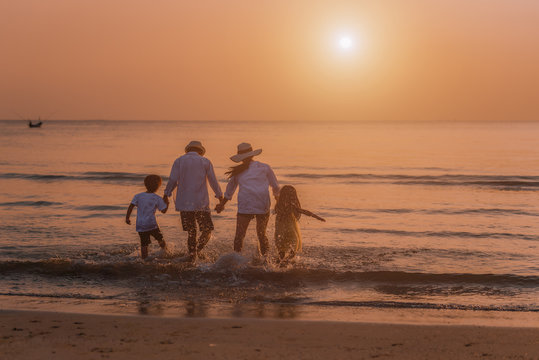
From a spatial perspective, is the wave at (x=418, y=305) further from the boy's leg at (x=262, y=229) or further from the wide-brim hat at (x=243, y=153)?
the wide-brim hat at (x=243, y=153)

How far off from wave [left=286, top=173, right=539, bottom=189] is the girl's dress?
56.1ft

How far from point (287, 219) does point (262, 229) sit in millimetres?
451

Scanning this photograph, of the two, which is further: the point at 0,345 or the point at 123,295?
the point at 123,295

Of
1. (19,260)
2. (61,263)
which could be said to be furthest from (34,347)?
(19,260)

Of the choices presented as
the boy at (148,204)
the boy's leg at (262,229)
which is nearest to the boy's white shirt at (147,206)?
the boy at (148,204)

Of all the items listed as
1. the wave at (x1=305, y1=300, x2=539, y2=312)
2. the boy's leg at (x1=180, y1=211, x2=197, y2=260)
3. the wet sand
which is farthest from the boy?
the wave at (x1=305, y1=300, x2=539, y2=312)

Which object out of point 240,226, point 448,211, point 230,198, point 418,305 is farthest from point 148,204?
point 448,211

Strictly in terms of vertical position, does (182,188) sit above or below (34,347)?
above

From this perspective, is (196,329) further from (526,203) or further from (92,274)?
(526,203)

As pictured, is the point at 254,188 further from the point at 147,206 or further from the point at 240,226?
the point at 147,206

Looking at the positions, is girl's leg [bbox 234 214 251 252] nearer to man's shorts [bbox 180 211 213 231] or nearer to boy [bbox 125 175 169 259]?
man's shorts [bbox 180 211 213 231]

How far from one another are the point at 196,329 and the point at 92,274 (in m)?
3.89

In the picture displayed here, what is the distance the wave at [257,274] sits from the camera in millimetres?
8883

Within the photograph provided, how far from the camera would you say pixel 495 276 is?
915 cm
